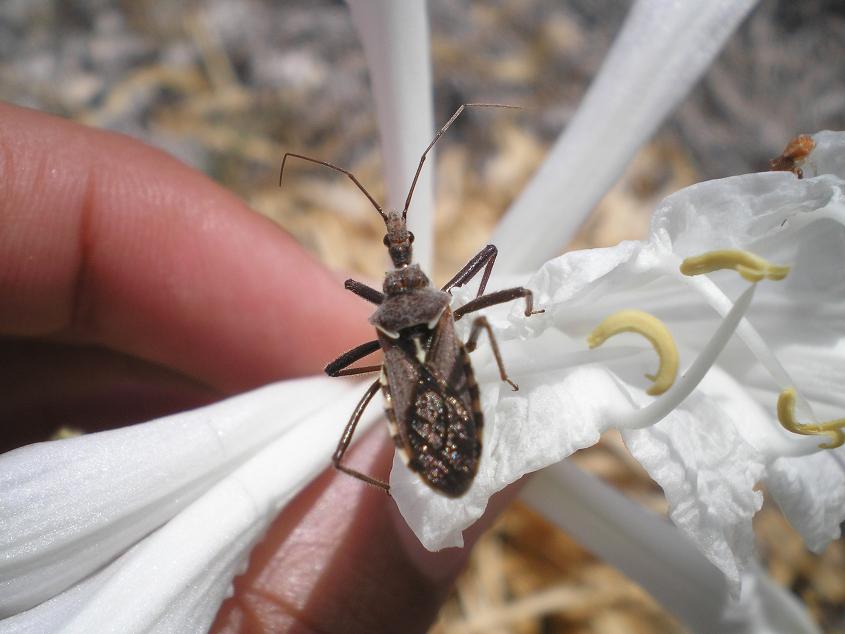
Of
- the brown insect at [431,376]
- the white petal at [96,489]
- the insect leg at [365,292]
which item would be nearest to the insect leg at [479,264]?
the brown insect at [431,376]

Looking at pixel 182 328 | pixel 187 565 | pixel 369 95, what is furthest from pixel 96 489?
pixel 369 95

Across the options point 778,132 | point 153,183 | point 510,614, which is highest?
point 153,183

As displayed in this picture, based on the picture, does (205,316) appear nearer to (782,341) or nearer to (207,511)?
(207,511)

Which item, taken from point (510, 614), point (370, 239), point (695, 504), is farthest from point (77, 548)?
point (370, 239)

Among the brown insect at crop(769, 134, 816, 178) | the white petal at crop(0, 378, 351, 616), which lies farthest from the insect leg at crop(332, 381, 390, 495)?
the brown insect at crop(769, 134, 816, 178)

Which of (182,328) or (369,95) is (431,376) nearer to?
(182,328)

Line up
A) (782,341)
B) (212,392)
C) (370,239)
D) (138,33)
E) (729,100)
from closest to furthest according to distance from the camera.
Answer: (782,341)
(212,392)
(370,239)
(729,100)
(138,33)
